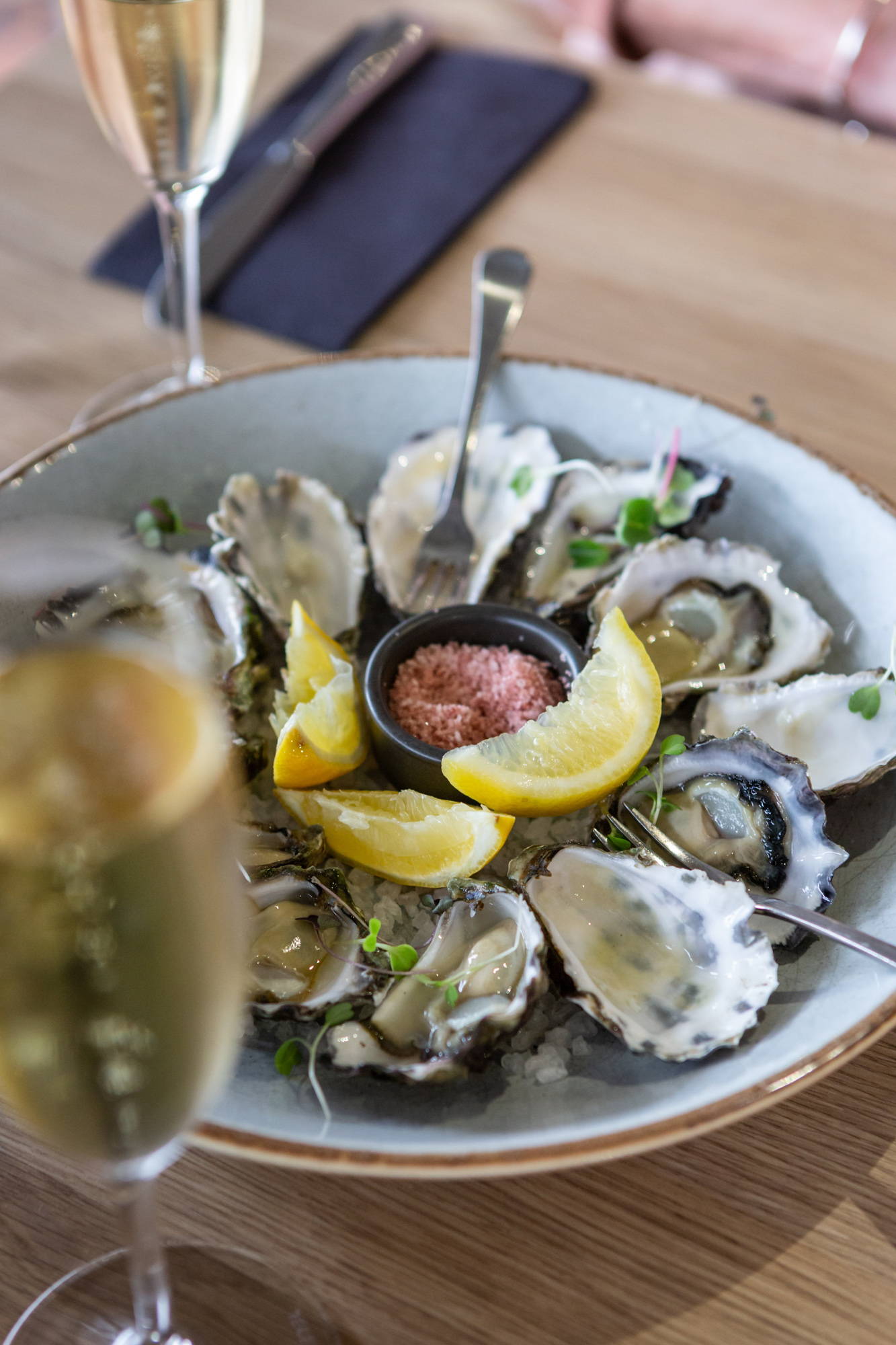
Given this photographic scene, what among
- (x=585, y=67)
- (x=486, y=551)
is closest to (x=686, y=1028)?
(x=486, y=551)

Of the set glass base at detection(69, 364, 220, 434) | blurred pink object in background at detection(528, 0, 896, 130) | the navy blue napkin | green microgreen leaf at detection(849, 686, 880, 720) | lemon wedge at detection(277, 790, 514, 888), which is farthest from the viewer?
blurred pink object in background at detection(528, 0, 896, 130)

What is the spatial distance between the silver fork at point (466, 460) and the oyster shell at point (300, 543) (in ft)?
0.21

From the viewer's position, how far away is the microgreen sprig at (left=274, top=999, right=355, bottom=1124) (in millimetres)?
698

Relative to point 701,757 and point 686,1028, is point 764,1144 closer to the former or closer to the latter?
point 686,1028

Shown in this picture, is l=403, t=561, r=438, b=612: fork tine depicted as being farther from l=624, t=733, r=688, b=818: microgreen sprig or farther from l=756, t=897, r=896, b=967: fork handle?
l=756, t=897, r=896, b=967: fork handle

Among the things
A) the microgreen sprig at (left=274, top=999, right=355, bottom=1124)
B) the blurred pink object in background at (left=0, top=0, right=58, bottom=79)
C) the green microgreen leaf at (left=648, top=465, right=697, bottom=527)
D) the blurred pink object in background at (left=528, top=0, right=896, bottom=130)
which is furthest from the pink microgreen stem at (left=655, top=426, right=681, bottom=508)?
the blurred pink object in background at (left=0, top=0, right=58, bottom=79)

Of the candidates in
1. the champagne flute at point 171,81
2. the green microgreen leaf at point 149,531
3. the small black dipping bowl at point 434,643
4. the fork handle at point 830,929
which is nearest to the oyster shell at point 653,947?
the fork handle at point 830,929

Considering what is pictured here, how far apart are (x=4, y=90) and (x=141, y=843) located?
1632mm

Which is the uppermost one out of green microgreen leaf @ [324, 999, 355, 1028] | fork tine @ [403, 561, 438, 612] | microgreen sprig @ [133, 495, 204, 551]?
green microgreen leaf @ [324, 999, 355, 1028]

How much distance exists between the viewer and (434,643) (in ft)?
3.29

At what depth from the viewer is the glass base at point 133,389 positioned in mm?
1311

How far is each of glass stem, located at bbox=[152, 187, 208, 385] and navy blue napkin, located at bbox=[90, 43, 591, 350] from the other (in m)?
0.11

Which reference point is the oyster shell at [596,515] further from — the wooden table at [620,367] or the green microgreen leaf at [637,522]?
the wooden table at [620,367]

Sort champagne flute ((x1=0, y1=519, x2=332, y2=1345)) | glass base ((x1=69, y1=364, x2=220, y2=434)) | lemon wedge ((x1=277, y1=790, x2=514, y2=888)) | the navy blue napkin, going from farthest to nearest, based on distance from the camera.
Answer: the navy blue napkin < glass base ((x1=69, y1=364, x2=220, y2=434)) < lemon wedge ((x1=277, y1=790, x2=514, y2=888)) < champagne flute ((x1=0, y1=519, x2=332, y2=1345))
